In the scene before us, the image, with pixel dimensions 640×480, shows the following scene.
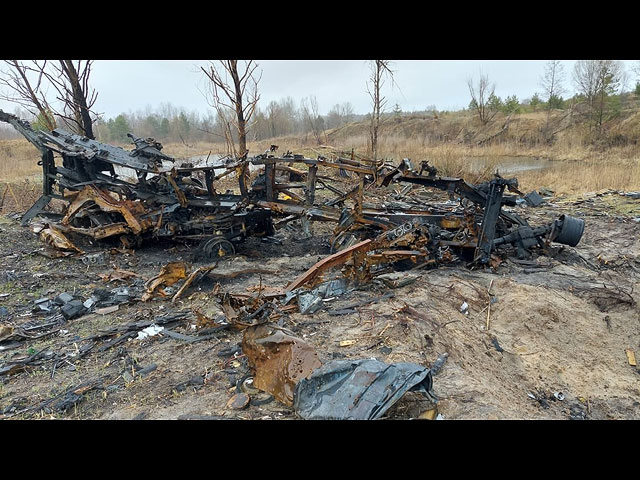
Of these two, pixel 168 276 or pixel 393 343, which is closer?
pixel 393 343

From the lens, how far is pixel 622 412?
12.9 feet

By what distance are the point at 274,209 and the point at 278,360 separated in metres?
4.15

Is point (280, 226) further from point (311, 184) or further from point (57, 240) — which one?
point (57, 240)

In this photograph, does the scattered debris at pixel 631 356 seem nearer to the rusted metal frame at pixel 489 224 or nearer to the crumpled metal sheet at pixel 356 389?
the rusted metal frame at pixel 489 224

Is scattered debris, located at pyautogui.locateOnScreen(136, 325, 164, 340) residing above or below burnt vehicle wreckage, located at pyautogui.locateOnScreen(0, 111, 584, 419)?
below

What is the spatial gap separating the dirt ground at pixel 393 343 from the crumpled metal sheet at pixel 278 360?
0.11 meters

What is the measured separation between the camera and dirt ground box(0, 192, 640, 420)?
341cm

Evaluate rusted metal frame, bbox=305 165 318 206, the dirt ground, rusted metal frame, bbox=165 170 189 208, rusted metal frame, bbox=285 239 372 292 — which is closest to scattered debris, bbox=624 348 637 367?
the dirt ground

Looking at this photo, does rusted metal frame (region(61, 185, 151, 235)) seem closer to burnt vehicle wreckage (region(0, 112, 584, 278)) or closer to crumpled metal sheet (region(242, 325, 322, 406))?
burnt vehicle wreckage (region(0, 112, 584, 278))

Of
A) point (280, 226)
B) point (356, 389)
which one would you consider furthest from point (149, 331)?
point (280, 226)

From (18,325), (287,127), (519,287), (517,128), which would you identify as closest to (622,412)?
(519,287)

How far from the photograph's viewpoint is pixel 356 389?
285cm

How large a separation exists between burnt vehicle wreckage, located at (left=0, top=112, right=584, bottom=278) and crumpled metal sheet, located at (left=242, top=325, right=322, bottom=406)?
2257 mm

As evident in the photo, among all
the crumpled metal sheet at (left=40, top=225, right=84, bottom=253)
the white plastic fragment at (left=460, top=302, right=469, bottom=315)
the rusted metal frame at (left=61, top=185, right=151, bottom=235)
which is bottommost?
the white plastic fragment at (left=460, top=302, right=469, bottom=315)
